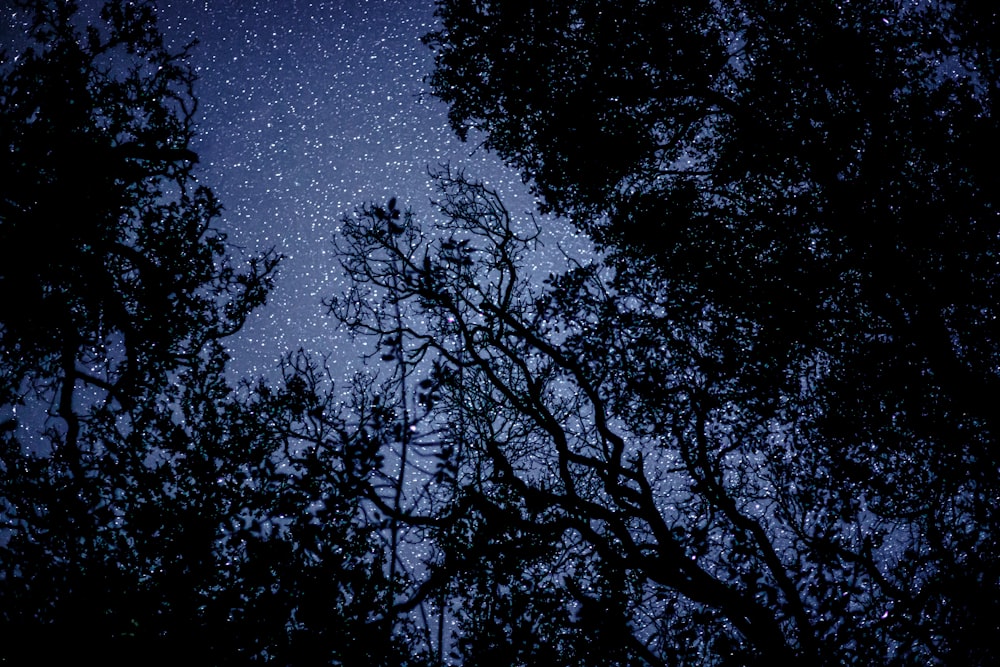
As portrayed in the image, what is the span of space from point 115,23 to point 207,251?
14.5 ft

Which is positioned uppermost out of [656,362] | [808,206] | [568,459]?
[808,206]

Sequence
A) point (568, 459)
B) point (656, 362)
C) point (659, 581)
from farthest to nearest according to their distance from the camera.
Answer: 1. point (656, 362)
2. point (568, 459)
3. point (659, 581)

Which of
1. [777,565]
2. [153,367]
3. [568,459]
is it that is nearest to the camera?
[777,565]

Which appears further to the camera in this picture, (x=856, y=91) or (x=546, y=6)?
(x=546, y=6)

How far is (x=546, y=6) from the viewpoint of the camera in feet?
38.5

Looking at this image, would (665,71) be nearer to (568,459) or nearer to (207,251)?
(568,459)

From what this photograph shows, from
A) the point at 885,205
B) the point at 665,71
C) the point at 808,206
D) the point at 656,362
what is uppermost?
the point at 665,71

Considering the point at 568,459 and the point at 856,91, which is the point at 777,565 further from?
the point at 856,91

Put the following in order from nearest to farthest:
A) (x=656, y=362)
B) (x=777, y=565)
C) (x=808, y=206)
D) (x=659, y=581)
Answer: (x=659, y=581) → (x=777, y=565) → (x=808, y=206) → (x=656, y=362)

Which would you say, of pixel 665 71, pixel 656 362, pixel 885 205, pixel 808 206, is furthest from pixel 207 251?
pixel 885 205

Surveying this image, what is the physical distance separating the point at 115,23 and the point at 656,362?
1202 cm

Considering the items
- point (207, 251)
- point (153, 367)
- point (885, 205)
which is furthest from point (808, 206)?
point (153, 367)

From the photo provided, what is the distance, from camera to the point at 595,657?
29.6ft

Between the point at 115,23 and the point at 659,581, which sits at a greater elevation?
the point at 115,23
